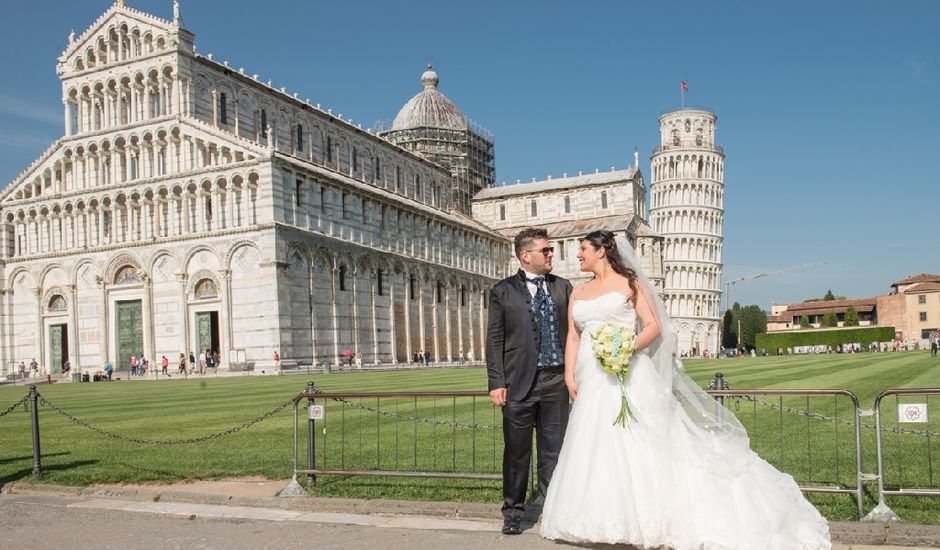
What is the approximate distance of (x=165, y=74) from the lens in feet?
167

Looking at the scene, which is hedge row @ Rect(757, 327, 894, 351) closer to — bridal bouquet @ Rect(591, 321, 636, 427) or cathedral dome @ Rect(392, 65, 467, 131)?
cathedral dome @ Rect(392, 65, 467, 131)

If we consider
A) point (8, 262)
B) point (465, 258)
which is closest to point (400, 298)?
point (465, 258)

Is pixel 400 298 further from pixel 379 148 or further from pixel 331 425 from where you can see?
pixel 331 425

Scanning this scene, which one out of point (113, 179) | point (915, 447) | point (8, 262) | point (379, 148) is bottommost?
point (915, 447)

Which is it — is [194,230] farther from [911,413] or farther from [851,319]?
[851,319]

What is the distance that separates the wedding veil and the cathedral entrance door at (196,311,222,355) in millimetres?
45133

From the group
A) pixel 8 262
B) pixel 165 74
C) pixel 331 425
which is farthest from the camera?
pixel 8 262

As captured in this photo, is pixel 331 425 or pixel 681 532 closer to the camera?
pixel 681 532

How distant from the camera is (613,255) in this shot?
7.69 metres

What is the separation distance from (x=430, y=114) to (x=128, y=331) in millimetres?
44224

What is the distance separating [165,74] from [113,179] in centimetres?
758

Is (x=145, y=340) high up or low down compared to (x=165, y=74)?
down

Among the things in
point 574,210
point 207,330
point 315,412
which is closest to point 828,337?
point 574,210

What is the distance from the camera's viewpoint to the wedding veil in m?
7.35
